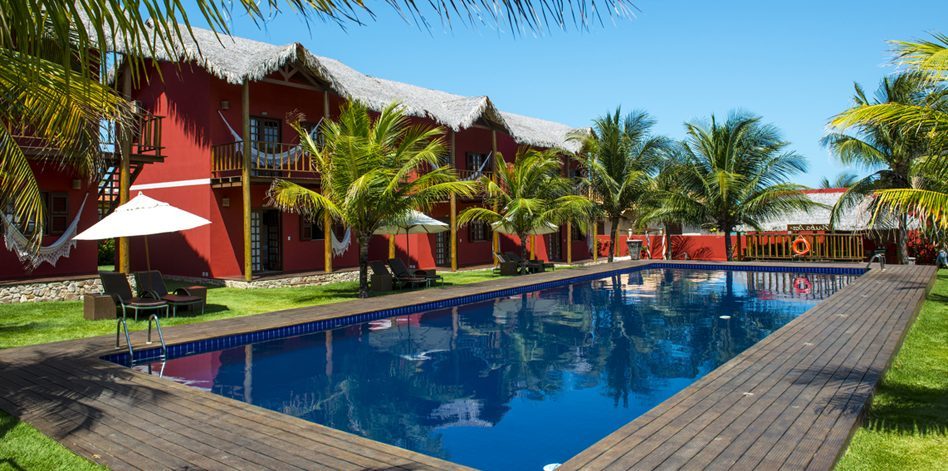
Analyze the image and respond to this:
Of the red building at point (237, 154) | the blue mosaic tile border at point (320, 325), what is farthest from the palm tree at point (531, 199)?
the blue mosaic tile border at point (320, 325)

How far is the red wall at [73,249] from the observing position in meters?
13.0

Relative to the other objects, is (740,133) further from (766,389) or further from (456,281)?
(766,389)

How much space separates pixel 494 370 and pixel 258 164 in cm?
931

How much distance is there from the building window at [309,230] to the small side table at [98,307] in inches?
292

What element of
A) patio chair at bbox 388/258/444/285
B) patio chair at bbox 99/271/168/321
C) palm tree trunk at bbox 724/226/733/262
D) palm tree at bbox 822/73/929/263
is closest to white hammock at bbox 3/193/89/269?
patio chair at bbox 99/271/168/321

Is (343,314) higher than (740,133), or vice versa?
(740,133)

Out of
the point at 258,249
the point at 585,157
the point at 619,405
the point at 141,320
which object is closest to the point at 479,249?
the point at 585,157

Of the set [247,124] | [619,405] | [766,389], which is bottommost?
[619,405]

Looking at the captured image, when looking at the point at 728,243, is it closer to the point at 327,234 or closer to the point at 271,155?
the point at 327,234

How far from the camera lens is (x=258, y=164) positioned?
1494cm

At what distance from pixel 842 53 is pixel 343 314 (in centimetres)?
1053

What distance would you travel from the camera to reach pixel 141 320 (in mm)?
10203

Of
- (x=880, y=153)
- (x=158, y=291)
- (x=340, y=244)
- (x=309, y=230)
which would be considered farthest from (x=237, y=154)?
(x=880, y=153)

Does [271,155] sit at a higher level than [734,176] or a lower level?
higher
